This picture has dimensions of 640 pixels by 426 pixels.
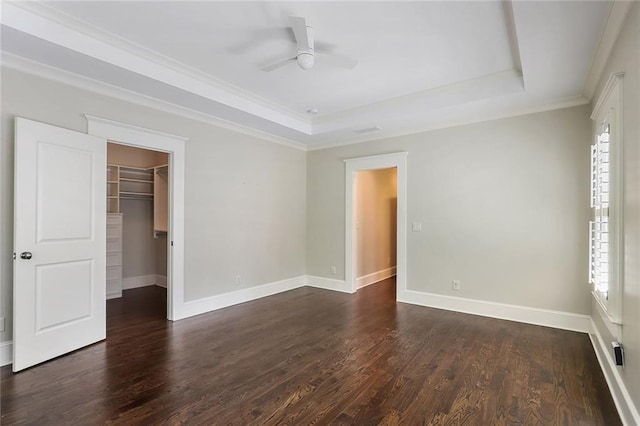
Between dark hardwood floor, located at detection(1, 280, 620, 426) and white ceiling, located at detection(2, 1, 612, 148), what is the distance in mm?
2638

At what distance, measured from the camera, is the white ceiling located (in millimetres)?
2367

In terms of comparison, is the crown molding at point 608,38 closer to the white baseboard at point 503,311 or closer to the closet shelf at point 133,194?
the white baseboard at point 503,311

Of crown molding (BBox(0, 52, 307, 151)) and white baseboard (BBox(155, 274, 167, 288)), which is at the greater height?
crown molding (BBox(0, 52, 307, 151))

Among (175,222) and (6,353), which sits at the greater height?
(175,222)

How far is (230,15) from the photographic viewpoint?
8.13 feet

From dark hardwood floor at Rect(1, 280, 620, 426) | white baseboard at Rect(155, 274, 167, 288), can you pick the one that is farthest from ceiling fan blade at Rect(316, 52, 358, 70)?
white baseboard at Rect(155, 274, 167, 288)

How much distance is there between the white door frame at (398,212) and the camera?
4.82m

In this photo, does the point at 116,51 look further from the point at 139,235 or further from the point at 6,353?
the point at 139,235

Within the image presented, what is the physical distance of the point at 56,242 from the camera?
2.92 metres

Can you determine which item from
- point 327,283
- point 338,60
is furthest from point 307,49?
point 327,283

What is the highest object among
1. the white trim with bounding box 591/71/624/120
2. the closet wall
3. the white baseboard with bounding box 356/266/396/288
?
the white trim with bounding box 591/71/624/120

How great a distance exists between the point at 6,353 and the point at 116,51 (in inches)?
110

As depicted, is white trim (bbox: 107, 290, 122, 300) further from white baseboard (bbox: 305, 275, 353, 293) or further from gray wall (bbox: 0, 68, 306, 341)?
white baseboard (bbox: 305, 275, 353, 293)

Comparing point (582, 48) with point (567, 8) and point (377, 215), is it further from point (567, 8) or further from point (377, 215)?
point (377, 215)
